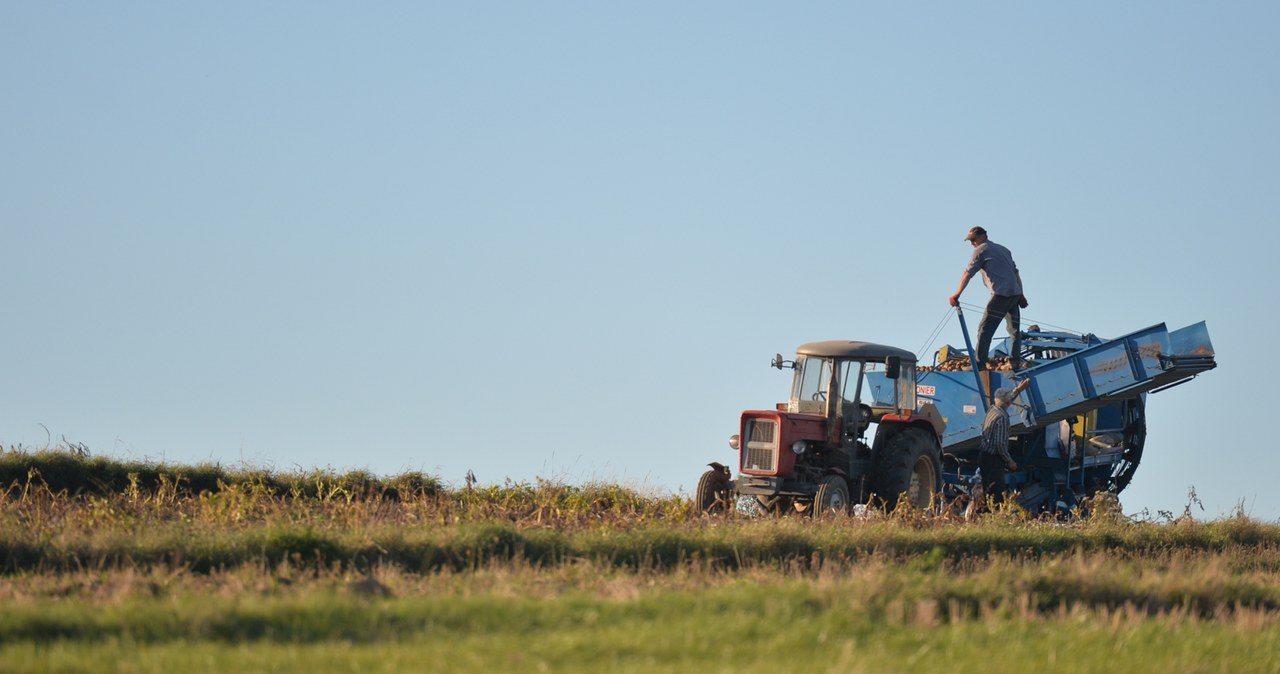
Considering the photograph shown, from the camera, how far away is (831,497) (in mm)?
16531

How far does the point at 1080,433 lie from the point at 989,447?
107 inches

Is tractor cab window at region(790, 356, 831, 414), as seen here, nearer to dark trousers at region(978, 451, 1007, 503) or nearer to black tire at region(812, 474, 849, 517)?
black tire at region(812, 474, 849, 517)

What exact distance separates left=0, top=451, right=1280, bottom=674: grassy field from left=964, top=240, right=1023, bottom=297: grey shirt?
4.22 m

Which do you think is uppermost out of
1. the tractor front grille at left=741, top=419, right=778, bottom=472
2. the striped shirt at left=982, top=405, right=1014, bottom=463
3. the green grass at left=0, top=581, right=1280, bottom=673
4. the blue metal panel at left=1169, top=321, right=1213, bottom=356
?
the blue metal panel at left=1169, top=321, right=1213, bottom=356

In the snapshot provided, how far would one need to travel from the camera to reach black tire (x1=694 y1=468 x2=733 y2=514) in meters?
17.2

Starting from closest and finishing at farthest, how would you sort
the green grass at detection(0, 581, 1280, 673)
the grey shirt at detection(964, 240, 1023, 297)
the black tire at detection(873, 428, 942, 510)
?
the green grass at detection(0, 581, 1280, 673)
the black tire at detection(873, 428, 942, 510)
the grey shirt at detection(964, 240, 1023, 297)

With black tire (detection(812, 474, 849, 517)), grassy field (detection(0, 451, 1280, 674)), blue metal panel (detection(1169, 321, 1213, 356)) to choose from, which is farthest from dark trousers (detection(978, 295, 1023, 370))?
black tire (detection(812, 474, 849, 517))

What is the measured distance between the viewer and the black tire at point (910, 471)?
57.4 ft

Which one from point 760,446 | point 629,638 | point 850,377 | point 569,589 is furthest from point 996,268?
point 629,638

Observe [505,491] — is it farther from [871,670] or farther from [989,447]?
[871,670]

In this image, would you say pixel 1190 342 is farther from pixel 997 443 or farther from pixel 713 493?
pixel 713 493

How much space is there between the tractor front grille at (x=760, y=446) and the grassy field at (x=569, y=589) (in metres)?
1.05

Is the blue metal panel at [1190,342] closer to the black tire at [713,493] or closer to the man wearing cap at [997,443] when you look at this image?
the man wearing cap at [997,443]

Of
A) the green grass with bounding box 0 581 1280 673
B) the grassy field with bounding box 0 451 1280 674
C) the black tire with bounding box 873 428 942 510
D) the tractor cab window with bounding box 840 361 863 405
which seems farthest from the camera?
the tractor cab window with bounding box 840 361 863 405
